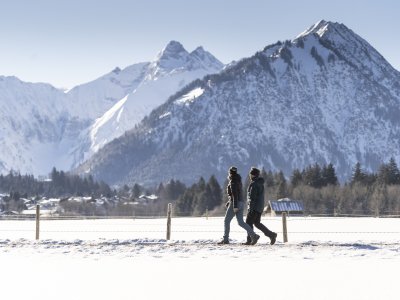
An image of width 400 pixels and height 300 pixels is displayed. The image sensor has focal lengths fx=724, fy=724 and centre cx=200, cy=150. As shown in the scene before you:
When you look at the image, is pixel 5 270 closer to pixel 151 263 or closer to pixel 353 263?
pixel 151 263

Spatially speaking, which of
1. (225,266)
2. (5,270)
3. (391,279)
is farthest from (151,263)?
(391,279)

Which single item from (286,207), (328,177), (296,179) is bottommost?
(286,207)

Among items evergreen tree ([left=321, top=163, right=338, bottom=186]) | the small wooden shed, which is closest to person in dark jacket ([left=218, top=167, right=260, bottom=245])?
the small wooden shed

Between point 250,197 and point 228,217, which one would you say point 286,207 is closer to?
point 228,217

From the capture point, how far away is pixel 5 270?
18906mm

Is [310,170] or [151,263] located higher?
[310,170]

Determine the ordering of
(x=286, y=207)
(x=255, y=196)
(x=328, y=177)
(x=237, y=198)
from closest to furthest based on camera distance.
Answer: (x=255, y=196) → (x=237, y=198) → (x=286, y=207) → (x=328, y=177)

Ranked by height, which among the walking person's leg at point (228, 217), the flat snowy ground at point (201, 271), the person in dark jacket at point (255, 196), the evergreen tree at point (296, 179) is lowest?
the flat snowy ground at point (201, 271)

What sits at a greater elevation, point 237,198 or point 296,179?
point 296,179

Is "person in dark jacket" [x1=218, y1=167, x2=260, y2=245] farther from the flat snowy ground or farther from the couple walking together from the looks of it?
the flat snowy ground

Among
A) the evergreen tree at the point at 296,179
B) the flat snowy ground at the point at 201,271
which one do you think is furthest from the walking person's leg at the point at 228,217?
the evergreen tree at the point at 296,179

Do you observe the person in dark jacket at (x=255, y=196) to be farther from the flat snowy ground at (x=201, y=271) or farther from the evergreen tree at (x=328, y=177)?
the evergreen tree at (x=328, y=177)

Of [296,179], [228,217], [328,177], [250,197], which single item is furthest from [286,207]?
[250,197]

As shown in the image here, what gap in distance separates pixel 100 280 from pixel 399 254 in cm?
942
